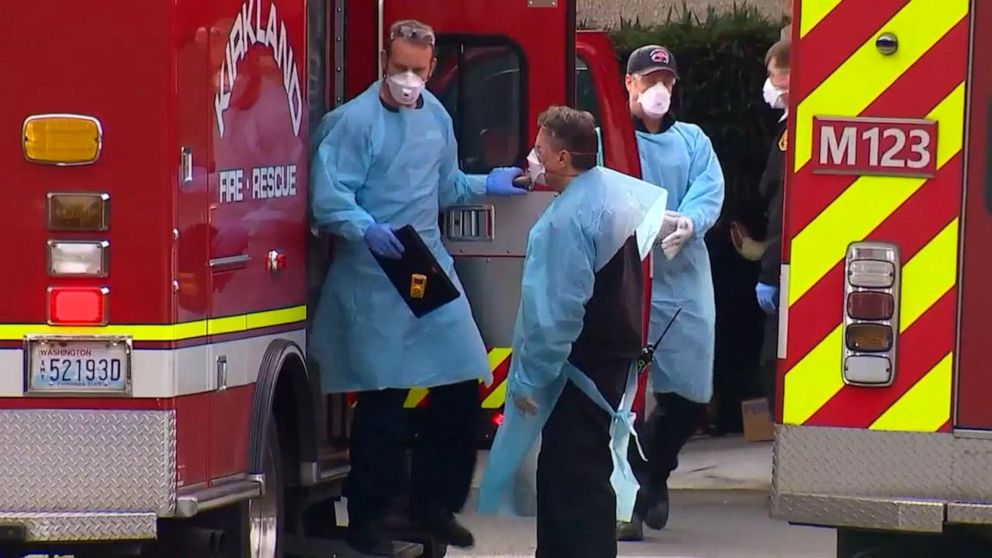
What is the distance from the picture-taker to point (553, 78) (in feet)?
25.0

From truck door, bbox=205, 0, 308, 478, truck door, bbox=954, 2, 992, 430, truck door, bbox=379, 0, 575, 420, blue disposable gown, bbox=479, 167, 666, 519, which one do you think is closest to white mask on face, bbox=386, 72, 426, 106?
truck door, bbox=205, 0, 308, 478

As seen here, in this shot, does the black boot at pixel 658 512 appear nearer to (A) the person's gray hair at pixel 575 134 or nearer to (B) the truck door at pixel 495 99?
(B) the truck door at pixel 495 99

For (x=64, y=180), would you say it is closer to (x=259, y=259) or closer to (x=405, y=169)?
(x=259, y=259)

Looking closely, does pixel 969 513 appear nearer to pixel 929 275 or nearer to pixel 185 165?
pixel 929 275

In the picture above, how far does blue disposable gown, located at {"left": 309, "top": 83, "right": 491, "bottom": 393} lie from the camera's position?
6.85m

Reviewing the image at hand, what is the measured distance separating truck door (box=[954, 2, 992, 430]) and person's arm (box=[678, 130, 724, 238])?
378 centimetres

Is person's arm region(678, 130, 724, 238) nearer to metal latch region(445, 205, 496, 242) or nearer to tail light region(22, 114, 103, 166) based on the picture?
metal latch region(445, 205, 496, 242)

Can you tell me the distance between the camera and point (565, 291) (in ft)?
20.0

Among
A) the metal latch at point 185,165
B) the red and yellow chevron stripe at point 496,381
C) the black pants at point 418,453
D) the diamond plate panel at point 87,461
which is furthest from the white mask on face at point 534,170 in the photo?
the diamond plate panel at point 87,461

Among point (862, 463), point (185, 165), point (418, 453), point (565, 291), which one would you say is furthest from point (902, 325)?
point (418, 453)

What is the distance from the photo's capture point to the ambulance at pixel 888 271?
4.69 meters

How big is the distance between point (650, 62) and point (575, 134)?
2523 mm

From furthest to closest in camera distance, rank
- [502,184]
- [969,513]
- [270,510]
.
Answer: [502,184] → [270,510] → [969,513]

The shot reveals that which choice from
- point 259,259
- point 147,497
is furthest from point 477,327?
point 147,497
